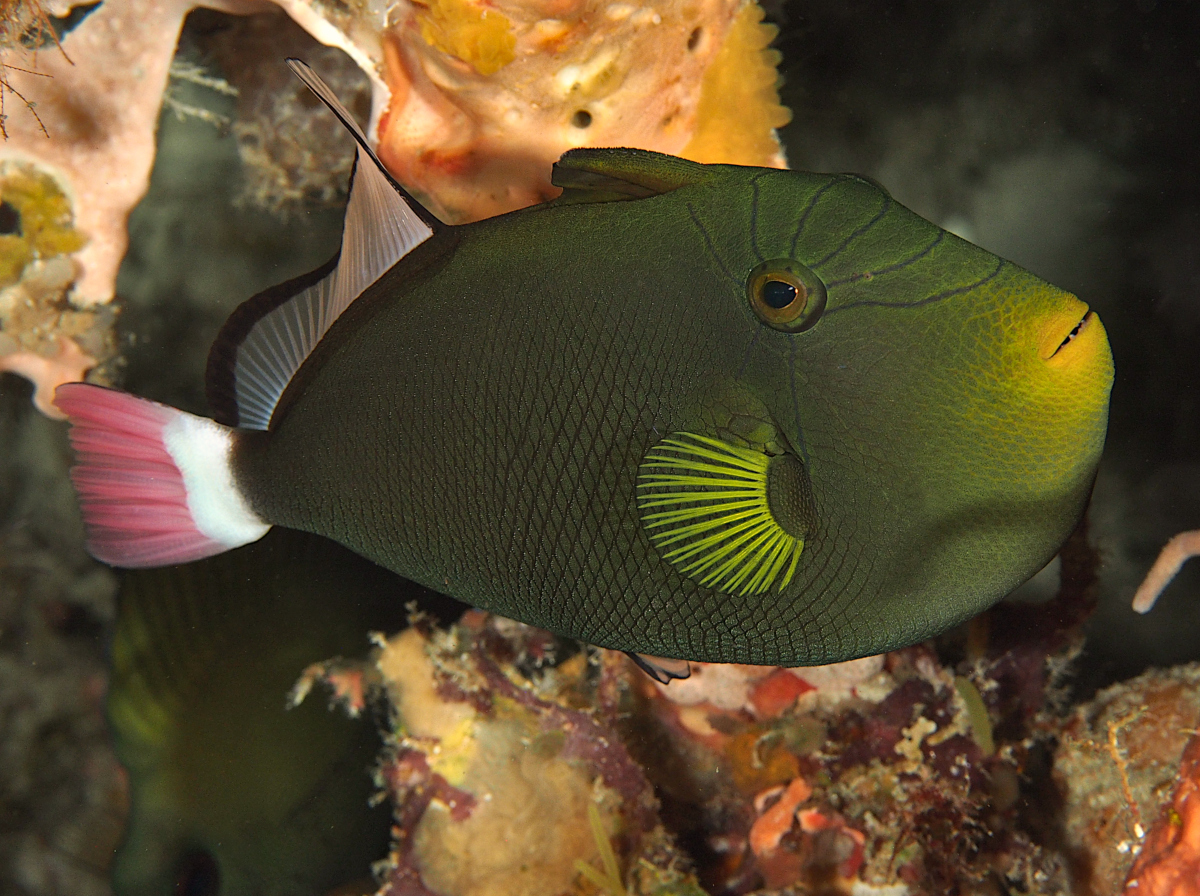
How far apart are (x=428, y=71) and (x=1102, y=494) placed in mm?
2684

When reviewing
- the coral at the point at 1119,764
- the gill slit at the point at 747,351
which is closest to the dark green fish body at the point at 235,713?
the gill slit at the point at 747,351

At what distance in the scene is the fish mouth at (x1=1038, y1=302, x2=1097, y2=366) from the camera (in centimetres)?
114

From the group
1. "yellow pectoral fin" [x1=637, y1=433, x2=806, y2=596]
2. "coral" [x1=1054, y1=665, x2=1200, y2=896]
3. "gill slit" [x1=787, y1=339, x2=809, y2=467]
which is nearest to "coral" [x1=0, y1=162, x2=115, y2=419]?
"yellow pectoral fin" [x1=637, y1=433, x2=806, y2=596]

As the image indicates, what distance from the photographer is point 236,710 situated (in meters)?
3.07

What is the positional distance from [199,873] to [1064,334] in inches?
147

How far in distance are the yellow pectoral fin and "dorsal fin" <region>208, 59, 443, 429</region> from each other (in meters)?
0.76

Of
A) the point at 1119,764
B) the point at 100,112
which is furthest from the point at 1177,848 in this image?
the point at 100,112

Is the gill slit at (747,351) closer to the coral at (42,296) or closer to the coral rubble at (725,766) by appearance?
the coral rubble at (725,766)

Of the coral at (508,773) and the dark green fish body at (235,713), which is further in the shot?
the dark green fish body at (235,713)

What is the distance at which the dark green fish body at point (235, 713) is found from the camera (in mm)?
3047

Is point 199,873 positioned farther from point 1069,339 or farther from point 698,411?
point 1069,339

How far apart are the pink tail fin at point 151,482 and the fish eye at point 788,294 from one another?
1.29 m

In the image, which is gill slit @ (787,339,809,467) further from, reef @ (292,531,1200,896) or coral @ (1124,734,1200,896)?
reef @ (292,531,1200,896)

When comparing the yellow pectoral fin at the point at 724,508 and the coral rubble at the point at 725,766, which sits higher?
the yellow pectoral fin at the point at 724,508
